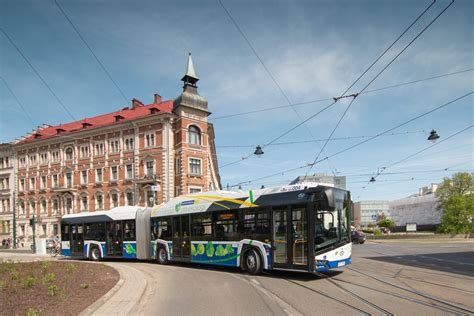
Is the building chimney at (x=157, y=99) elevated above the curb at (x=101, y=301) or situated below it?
above

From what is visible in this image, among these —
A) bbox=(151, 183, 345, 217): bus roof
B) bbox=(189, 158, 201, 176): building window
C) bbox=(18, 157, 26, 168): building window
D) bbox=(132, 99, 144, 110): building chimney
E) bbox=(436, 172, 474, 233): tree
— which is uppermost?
bbox=(132, 99, 144, 110): building chimney

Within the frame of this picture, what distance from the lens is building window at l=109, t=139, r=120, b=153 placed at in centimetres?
4345

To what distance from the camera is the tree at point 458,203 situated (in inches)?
2130

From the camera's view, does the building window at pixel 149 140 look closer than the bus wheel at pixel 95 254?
No

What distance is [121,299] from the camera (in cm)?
882

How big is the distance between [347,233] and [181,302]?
6.17 meters

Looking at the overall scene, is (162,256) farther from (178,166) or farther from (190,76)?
(190,76)

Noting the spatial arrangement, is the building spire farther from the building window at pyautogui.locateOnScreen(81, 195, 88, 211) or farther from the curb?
the curb

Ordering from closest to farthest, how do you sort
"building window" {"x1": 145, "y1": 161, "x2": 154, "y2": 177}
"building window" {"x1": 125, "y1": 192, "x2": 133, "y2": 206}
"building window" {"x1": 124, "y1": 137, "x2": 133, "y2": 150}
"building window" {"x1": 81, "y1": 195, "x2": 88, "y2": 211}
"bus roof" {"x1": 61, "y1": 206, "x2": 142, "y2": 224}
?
"bus roof" {"x1": 61, "y1": 206, "x2": 142, "y2": 224}
"building window" {"x1": 145, "y1": 161, "x2": 154, "y2": 177}
"building window" {"x1": 125, "y1": 192, "x2": 133, "y2": 206}
"building window" {"x1": 124, "y1": 137, "x2": 133, "y2": 150}
"building window" {"x1": 81, "y1": 195, "x2": 88, "y2": 211}

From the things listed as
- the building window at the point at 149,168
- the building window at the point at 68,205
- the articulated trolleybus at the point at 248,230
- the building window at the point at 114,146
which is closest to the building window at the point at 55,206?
the building window at the point at 68,205

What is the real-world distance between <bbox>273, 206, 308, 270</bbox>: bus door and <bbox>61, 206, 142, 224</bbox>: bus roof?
10127 millimetres

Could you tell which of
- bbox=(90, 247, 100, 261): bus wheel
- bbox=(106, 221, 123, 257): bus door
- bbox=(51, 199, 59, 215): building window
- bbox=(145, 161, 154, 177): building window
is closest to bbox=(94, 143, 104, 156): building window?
bbox=(145, 161, 154, 177): building window

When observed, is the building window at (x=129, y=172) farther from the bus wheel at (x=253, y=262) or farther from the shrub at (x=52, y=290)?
the shrub at (x=52, y=290)

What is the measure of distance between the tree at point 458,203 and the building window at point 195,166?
38980 millimetres
